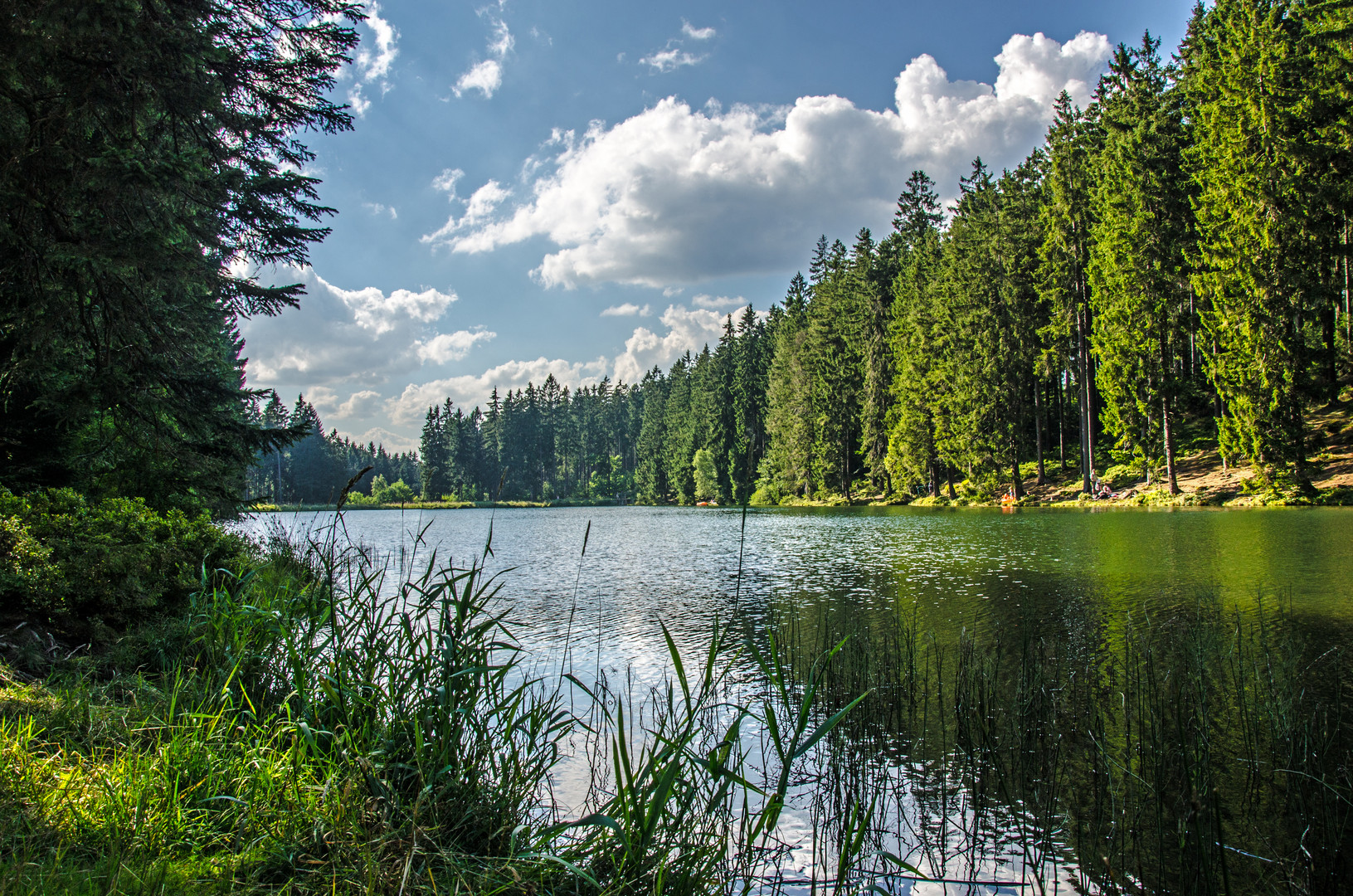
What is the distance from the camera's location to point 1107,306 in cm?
3073

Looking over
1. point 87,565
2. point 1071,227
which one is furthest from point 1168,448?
point 87,565

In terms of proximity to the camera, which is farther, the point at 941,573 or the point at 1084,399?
the point at 1084,399

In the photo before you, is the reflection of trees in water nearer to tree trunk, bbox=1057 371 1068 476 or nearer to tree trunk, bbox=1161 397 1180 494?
tree trunk, bbox=1161 397 1180 494

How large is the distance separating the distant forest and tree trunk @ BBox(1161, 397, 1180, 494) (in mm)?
191

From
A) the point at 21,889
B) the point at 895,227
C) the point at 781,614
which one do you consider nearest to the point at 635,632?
the point at 781,614

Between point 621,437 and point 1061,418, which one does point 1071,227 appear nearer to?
point 1061,418

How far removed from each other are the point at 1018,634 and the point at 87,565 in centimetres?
959

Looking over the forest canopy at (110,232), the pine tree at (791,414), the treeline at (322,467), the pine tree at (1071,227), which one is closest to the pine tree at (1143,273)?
the pine tree at (1071,227)

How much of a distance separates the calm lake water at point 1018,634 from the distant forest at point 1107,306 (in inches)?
116

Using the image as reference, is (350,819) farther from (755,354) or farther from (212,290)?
(755,354)

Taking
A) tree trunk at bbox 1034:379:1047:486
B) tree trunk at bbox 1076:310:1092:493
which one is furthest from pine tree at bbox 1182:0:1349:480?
tree trunk at bbox 1034:379:1047:486

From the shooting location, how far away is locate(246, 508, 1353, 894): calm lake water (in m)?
3.68

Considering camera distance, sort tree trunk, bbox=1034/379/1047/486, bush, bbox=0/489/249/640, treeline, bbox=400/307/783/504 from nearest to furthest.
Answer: bush, bbox=0/489/249/640
tree trunk, bbox=1034/379/1047/486
treeline, bbox=400/307/783/504

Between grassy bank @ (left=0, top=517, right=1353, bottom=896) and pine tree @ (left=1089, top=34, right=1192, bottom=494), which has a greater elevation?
pine tree @ (left=1089, top=34, right=1192, bottom=494)
